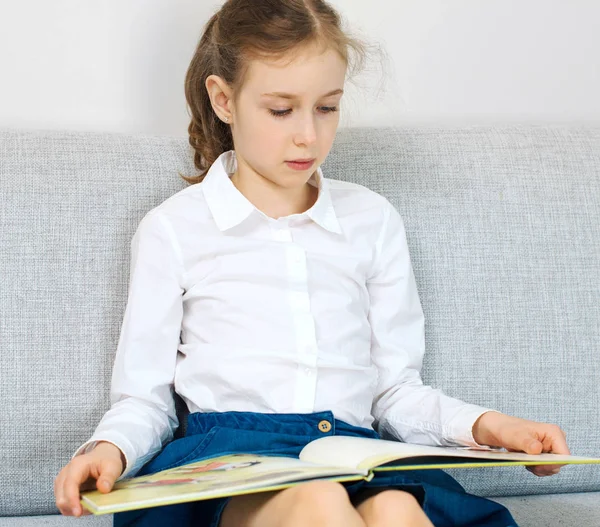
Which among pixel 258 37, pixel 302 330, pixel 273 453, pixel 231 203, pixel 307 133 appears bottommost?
pixel 273 453

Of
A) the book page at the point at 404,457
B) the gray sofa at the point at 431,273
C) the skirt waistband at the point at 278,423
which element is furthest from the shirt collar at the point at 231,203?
the book page at the point at 404,457

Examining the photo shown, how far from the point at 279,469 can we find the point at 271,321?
375 millimetres

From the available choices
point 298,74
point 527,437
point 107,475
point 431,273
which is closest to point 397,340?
point 431,273

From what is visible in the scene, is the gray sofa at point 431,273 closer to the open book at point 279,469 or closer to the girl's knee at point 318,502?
the open book at point 279,469

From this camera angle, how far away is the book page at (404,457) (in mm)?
884

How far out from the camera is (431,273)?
4.68 ft

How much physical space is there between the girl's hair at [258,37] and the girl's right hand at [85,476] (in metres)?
0.53

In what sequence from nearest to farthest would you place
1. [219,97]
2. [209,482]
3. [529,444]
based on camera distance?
[209,482]
[529,444]
[219,97]

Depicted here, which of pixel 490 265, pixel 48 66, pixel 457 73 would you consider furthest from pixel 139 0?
pixel 490 265

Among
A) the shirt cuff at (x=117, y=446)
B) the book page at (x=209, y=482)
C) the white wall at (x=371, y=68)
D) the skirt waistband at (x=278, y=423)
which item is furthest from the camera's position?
the white wall at (x=371, y=68)

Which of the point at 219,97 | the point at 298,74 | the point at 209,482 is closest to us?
the point at 209,482

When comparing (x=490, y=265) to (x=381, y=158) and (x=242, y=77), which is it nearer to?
(x=381, y=158)

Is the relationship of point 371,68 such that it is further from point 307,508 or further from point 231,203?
point 307,508

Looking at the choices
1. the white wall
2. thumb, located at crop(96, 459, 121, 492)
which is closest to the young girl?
thumb, located at crop(96, 459, 121, 492)
